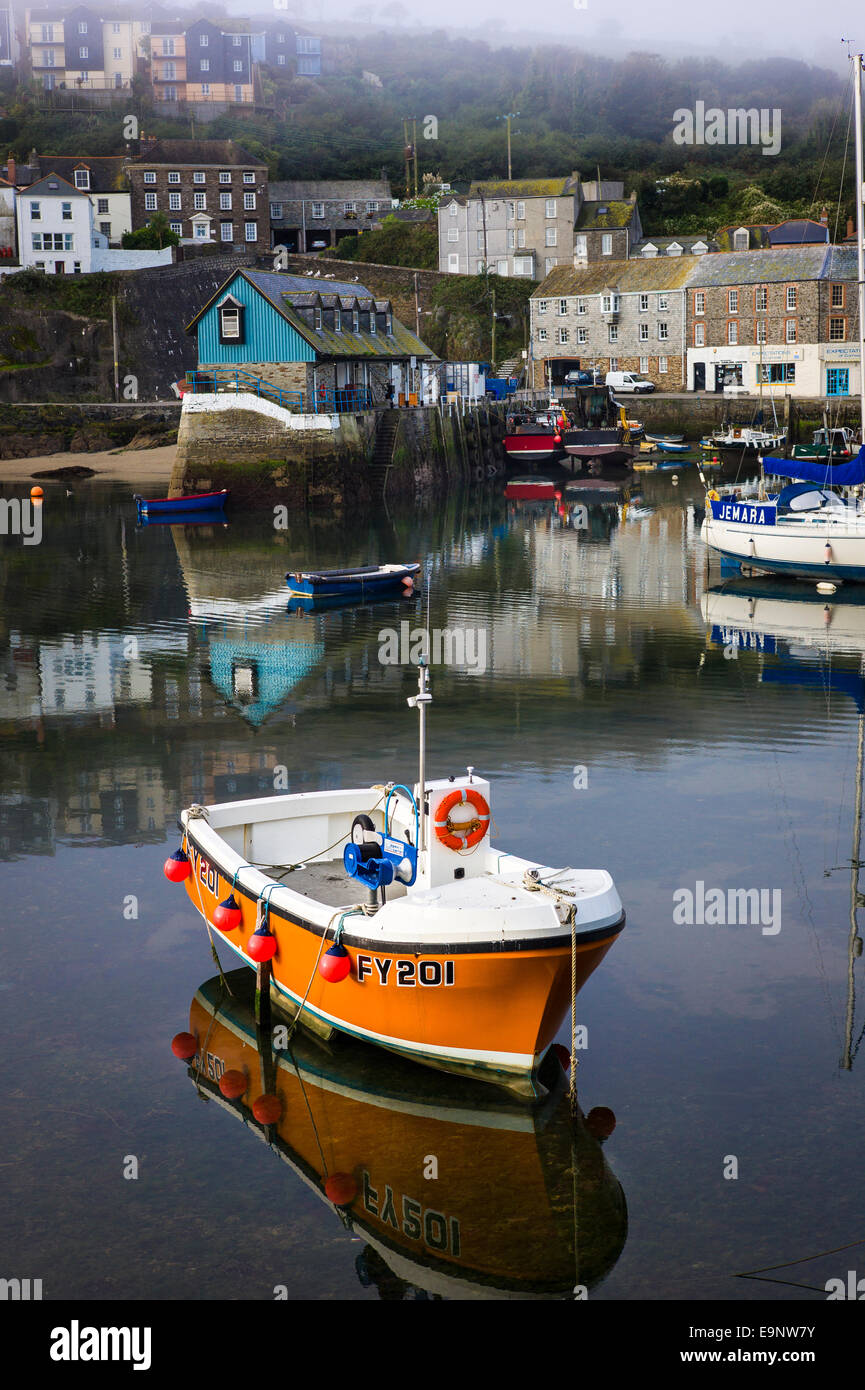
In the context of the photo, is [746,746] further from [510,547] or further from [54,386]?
[54,386]

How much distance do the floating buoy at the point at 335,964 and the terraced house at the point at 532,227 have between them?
81387 millimetres

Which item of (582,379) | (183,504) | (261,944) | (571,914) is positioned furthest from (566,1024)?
(582,379)

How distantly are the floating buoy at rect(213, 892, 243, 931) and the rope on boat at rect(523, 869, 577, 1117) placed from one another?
2425mm

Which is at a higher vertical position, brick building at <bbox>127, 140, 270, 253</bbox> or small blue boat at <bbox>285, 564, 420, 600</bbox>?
brick building at <bbox>127, 140, 270, 253</bbox>

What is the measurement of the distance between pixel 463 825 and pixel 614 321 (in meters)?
72.2

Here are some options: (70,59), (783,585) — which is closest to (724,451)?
(783,585)

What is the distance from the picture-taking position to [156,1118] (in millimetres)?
10227

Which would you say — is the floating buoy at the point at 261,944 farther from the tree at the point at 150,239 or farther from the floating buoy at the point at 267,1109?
the tree at the point at 150,239

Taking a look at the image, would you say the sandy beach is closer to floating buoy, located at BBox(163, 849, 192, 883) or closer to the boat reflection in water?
floating buoy, located at BBox(163, 849, 192, 883)

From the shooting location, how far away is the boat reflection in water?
8625 millimetres

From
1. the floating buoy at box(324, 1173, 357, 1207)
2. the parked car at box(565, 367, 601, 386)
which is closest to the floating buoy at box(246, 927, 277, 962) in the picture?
the floating buoy at box(324, 1173, 357, 1207)

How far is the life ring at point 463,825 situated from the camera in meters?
10.6

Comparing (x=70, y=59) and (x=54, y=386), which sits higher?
(x=70, y=59)

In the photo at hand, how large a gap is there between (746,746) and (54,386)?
63853 millimetres
